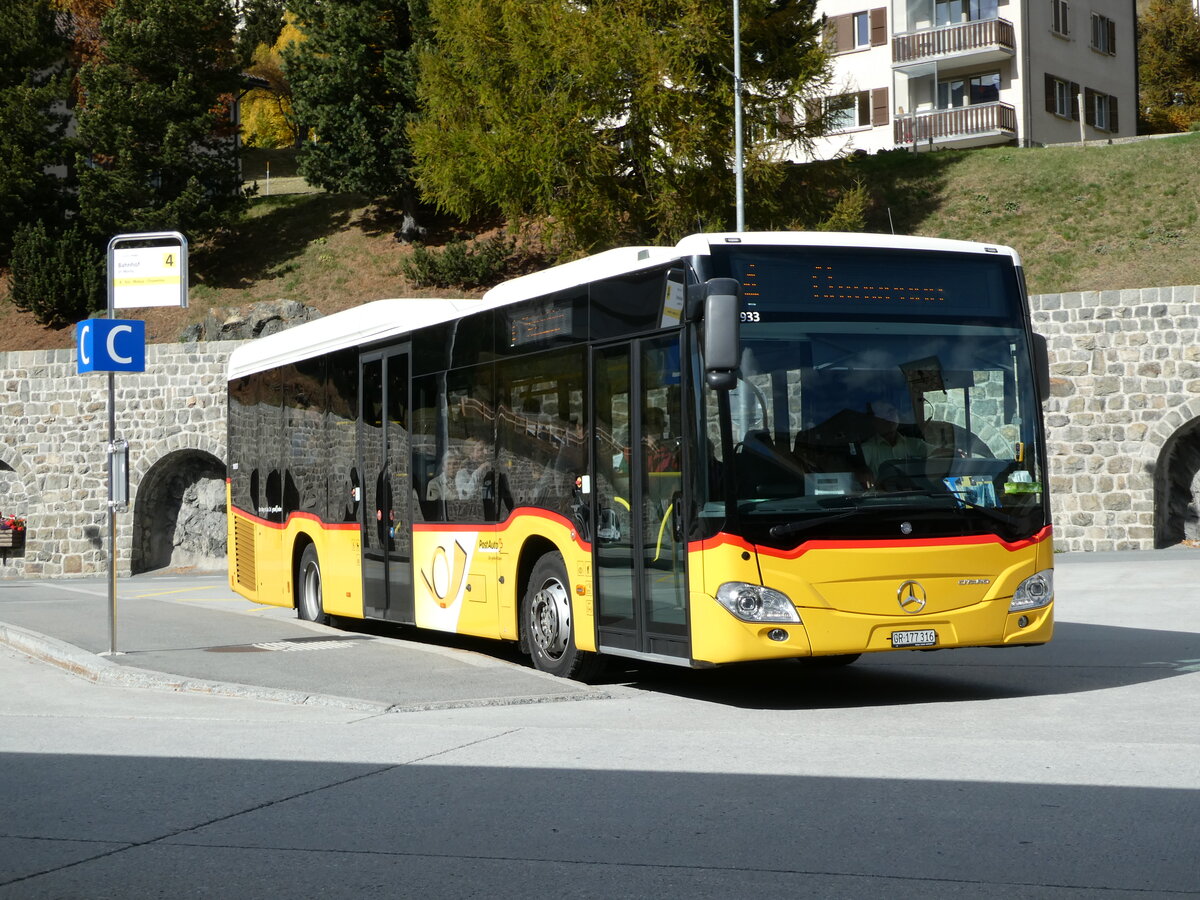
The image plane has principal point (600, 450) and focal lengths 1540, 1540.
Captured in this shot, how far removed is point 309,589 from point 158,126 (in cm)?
3267

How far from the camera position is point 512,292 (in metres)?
11.7

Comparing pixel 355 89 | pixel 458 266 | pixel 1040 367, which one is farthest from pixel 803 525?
pixel 355 89

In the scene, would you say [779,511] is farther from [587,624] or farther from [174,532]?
[174,532]

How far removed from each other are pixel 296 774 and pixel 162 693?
4.06 m

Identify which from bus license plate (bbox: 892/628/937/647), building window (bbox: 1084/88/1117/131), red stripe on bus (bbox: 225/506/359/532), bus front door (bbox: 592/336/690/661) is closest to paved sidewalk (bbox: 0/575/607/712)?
bus front door (bbox: 592/336/690/661)

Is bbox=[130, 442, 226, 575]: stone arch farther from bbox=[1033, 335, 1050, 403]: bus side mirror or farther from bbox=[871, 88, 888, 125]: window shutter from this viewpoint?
bbox=[871, 88, 888, 125]: window shutter

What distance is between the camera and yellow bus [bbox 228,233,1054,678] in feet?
30.0

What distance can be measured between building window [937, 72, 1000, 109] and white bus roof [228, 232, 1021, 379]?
39.2m

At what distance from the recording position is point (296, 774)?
748cm

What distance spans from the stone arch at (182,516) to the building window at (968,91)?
3148cm

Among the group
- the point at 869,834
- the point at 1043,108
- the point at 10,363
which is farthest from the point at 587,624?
the point at 1043,108

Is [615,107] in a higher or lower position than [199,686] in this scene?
higher

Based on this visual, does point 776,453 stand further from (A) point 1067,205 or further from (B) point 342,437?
(A) point 1067,205

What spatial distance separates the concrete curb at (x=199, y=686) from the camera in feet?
32.8
